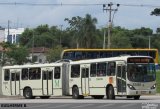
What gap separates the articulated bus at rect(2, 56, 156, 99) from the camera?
1323 inches

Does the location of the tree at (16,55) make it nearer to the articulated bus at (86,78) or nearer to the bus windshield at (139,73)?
the articulated bus at (86,78)

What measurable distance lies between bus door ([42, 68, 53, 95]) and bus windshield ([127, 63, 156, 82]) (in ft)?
25.9

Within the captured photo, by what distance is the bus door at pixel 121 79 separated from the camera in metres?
33.5

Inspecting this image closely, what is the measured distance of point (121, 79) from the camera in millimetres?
33688

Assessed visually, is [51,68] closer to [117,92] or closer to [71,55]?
[117,92]

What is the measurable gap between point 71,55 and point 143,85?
29.2 metres

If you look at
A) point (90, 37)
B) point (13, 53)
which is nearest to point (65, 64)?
point (13, 53)

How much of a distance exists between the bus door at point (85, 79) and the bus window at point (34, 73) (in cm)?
456

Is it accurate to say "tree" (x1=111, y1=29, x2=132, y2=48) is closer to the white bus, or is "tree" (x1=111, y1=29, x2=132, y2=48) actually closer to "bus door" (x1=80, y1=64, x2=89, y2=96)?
the white bus

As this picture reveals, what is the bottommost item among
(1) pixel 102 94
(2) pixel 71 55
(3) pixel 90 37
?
(1) pixel 102 94

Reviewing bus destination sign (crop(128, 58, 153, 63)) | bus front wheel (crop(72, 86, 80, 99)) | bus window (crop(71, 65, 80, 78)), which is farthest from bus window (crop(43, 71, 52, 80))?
bus destination sign (crop(128, 58, 153, 63))

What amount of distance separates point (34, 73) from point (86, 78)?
18.9 feet

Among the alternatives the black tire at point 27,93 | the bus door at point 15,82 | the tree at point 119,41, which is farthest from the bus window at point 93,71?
the tree at point 119,41

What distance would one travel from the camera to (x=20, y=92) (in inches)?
1670
